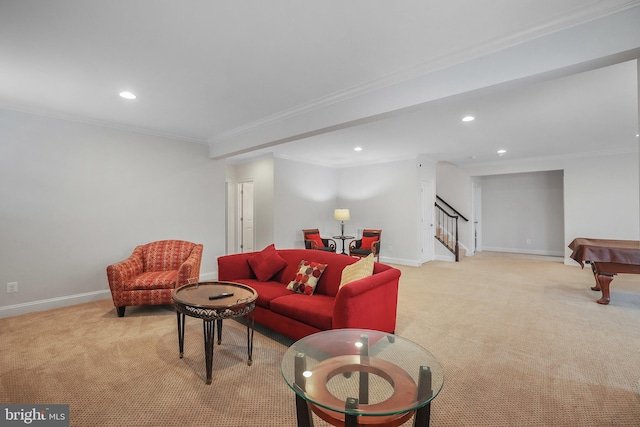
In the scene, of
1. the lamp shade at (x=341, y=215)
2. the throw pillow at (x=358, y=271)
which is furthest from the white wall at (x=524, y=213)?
the throw pillow at (x=358, y=271)

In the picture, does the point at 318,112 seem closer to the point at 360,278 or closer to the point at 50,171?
the point at 360,278

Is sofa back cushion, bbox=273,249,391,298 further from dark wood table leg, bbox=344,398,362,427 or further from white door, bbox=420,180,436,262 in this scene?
white door, bbox=420,180,436,262

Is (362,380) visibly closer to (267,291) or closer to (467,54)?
(267,291)

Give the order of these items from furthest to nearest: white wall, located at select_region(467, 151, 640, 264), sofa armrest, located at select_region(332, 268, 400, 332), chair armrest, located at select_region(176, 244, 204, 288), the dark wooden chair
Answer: the dark wooden chair
white wall, located at select_region(467, 151, 640, 264)
chair armrest, located at select_region(176, 244, 204, 288)
sofa armrest, located at select_region(332, 268, 400, 332)

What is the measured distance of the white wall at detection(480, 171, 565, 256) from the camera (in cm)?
808

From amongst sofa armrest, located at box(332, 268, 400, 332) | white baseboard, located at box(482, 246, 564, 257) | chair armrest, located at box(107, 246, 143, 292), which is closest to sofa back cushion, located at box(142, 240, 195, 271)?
chair armrest, located at box(107, 246, 143, 292)

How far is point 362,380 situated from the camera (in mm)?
1501

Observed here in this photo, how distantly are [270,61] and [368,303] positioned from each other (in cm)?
223

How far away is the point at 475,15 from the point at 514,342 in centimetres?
284

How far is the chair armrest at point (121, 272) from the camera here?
3.47m

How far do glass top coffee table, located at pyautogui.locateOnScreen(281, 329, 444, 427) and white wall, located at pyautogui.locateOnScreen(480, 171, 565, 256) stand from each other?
8.50m

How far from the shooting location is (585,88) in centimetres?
323

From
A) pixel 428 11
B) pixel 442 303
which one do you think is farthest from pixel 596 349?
pixel 428 11

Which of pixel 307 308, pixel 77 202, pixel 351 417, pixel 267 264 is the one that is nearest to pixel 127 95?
pixel 77 202
